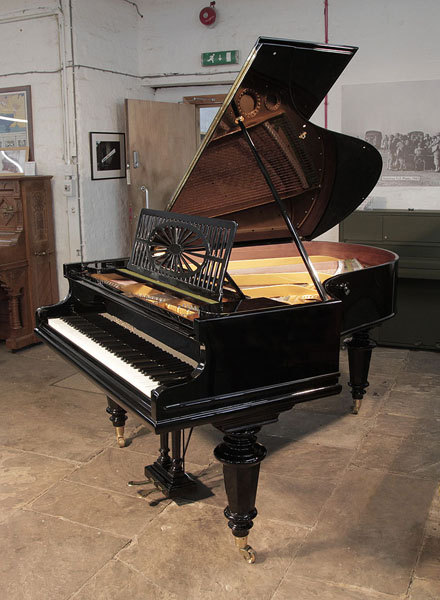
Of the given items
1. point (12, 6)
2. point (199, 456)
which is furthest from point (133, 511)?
point (12, 6)

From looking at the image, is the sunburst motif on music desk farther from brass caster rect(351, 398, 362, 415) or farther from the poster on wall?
the poster on wall

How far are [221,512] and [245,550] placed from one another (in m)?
0.38

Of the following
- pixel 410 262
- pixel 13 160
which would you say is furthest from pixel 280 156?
pixel 13 160

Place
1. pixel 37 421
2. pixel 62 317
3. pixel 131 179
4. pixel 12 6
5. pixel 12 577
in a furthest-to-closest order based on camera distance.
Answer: pixel 131 179, pixel 12 6, pixel 37 421, pixel 62 317, pixel 12 577

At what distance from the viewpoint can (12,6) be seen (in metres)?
5.66

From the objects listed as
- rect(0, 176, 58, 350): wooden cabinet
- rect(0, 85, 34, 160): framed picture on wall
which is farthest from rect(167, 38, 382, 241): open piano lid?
rect(0, 85, 34, 160): framed picture on wall

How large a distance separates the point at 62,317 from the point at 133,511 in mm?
959

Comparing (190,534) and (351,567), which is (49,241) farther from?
(351,567)

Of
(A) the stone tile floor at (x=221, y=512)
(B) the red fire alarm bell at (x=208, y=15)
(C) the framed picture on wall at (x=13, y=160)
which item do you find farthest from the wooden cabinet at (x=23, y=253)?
(B) the red fire alarm bell at (x=208, y=15)

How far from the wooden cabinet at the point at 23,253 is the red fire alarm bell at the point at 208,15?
1902 mm

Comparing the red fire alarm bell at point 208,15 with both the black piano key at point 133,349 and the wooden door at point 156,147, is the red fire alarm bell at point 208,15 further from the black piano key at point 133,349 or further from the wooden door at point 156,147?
the black piano key at point 133,349

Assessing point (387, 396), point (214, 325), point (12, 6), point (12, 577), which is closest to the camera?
point (214, 325)

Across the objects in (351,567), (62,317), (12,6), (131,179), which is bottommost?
(351,567)

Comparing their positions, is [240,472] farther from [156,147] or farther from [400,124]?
[156,147]
